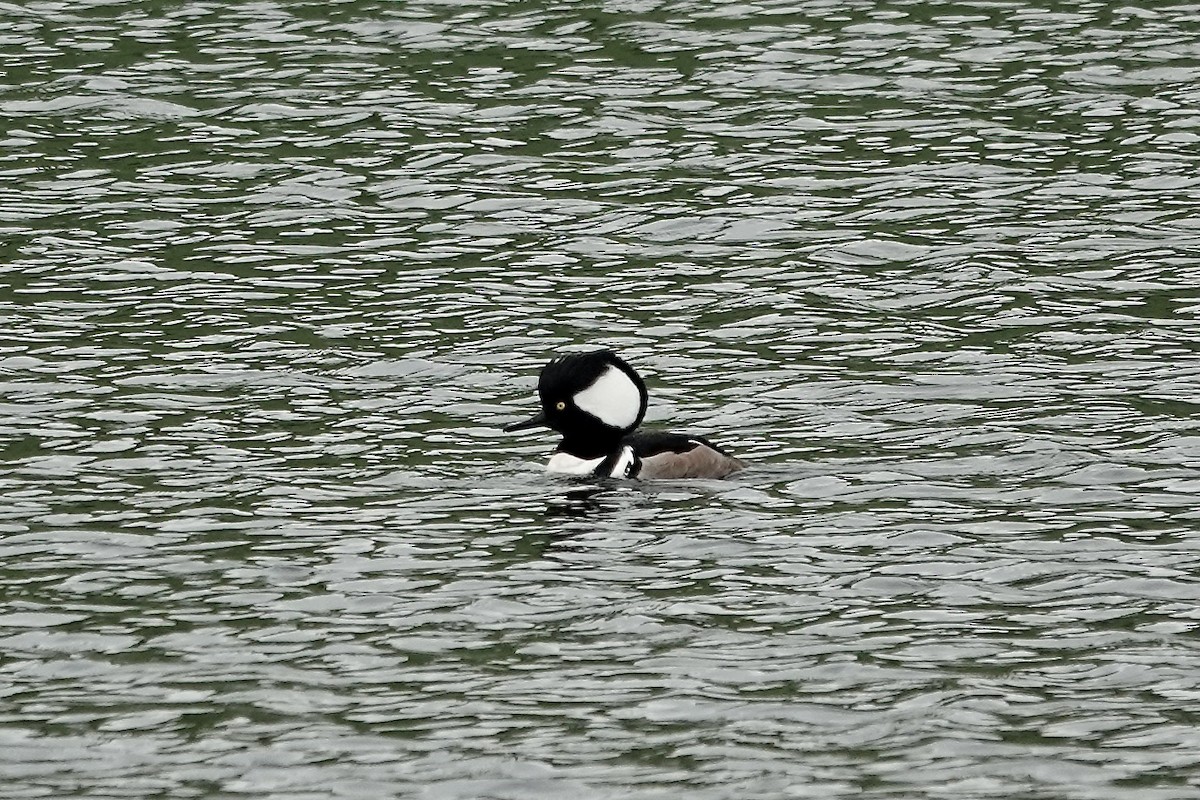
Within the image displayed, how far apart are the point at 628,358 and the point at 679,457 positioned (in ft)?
10.2

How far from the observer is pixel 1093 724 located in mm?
10883

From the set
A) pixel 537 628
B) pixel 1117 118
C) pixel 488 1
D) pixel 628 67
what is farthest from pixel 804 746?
pixel 488 1

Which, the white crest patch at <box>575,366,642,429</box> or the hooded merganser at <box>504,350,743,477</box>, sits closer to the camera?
the hooded merganser at <box>504,350,743,477</box>

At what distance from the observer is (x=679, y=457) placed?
15.5 m

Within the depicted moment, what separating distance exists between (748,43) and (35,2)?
9.80 meters

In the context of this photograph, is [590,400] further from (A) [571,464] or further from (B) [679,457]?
(B) [679,457]

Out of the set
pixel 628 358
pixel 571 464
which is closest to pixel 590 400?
pixel 571 464

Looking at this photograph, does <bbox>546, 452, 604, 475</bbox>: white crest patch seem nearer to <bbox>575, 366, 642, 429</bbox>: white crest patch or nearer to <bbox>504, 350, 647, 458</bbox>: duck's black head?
<bbox>504, 350, 647, 458</bbox>: duck's black head

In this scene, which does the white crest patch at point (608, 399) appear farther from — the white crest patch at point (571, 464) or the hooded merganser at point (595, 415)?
the white crest patch at point (571, 464)

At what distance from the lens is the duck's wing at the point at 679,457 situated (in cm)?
1541

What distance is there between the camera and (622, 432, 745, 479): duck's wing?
15.4m

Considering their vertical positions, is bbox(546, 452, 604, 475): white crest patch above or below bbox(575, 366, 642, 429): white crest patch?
below

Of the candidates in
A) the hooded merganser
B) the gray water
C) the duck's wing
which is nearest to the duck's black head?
the hooded merganser

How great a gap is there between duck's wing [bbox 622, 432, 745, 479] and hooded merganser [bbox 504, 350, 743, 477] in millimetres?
10
